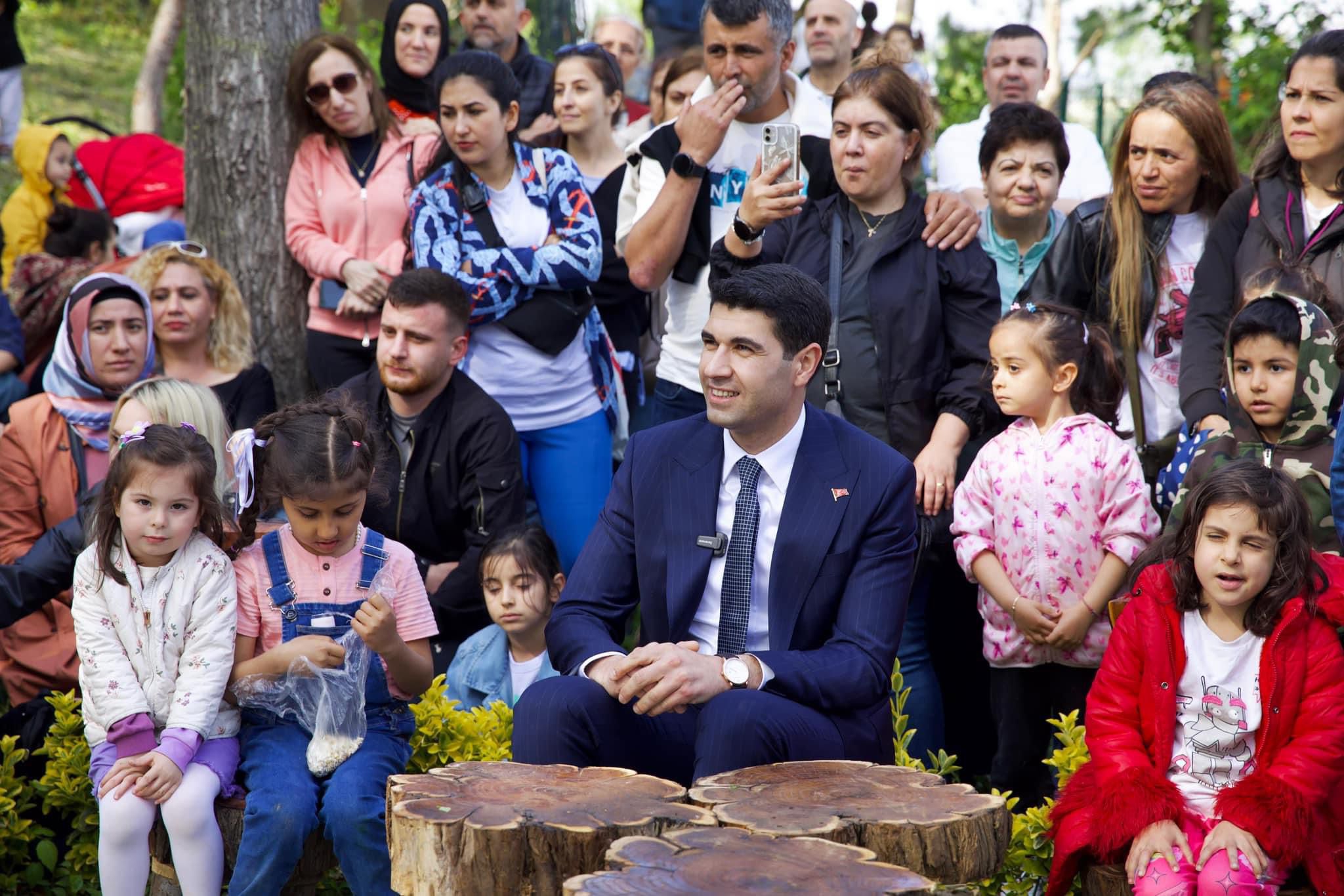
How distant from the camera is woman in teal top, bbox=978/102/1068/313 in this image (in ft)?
17.6

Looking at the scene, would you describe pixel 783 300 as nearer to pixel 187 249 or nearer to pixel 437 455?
pixel 437 455

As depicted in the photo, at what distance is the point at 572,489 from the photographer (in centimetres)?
555

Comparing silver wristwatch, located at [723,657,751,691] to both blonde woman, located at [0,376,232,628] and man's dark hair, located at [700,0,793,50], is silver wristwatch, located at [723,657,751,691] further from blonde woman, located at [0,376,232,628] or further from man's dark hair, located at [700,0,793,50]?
man's dark hair, located at [700,0,793,50]

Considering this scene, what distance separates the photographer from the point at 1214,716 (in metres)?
3.70

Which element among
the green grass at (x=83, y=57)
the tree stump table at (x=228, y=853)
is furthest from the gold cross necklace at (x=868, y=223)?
the green grass at (x=83, y=57)

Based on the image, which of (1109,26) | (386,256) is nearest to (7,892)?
(386,256)

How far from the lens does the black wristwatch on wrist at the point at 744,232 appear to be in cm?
478

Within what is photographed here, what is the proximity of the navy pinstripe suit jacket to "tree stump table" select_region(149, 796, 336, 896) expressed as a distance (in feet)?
2.86

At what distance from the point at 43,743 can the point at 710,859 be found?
9.27ft

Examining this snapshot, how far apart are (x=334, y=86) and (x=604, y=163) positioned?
1.25 meters

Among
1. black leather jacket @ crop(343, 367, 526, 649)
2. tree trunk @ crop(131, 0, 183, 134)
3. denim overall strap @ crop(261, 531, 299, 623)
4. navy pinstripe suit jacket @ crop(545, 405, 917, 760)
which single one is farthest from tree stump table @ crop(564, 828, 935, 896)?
tree trunk @ crop(131, 0, 183, 134)

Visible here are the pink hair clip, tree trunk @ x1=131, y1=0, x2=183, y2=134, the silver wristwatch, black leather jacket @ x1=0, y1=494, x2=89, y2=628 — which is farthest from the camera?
tree trunk @ x1=131, y1=0, x2=183, y2=134

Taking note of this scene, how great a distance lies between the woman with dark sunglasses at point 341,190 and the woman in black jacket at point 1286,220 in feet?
10.3

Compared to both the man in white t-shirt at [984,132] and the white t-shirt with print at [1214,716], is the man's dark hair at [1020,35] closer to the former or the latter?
the man in white t-shirt at [984,132]
